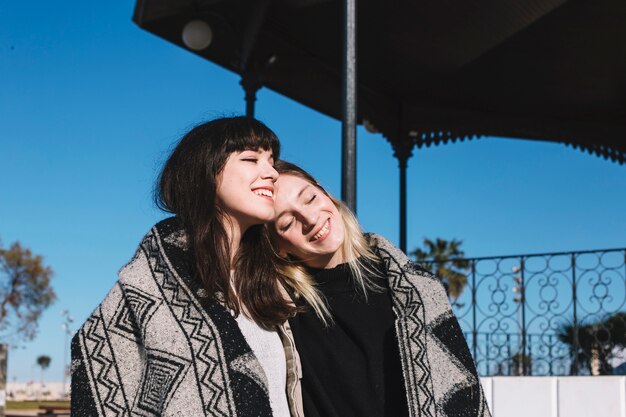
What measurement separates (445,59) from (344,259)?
588 centimetres

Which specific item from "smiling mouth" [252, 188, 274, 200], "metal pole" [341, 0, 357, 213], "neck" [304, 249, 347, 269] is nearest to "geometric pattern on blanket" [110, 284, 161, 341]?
"smiling mouth" [252, 188, 274, 200]

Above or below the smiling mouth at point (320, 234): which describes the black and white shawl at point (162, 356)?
below

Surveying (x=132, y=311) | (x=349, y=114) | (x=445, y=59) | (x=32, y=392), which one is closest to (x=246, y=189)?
(x=132, y=311)

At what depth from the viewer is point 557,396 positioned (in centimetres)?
706

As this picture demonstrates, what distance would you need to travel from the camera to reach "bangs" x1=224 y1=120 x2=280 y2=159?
109 inches

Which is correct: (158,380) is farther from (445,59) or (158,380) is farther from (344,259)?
(445,59)

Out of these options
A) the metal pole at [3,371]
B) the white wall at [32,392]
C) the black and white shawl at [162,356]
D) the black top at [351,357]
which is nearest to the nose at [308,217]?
the black top at [351,357]

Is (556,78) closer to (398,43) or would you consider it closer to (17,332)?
(398,43)

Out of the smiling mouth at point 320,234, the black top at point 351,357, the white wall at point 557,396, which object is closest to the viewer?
the black top at point 351,357

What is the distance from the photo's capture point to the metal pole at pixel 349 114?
495 cm

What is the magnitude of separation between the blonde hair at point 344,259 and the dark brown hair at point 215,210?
0.32ft

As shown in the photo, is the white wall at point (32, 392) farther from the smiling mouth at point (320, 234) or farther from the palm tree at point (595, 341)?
the smiling mouth at point (320, 234)

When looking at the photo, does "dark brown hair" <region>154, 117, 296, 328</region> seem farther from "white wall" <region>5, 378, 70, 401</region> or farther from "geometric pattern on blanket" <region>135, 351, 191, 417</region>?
"white wall" <region>5, 378, 70, 401</region>

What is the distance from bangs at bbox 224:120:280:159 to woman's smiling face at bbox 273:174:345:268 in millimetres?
167
